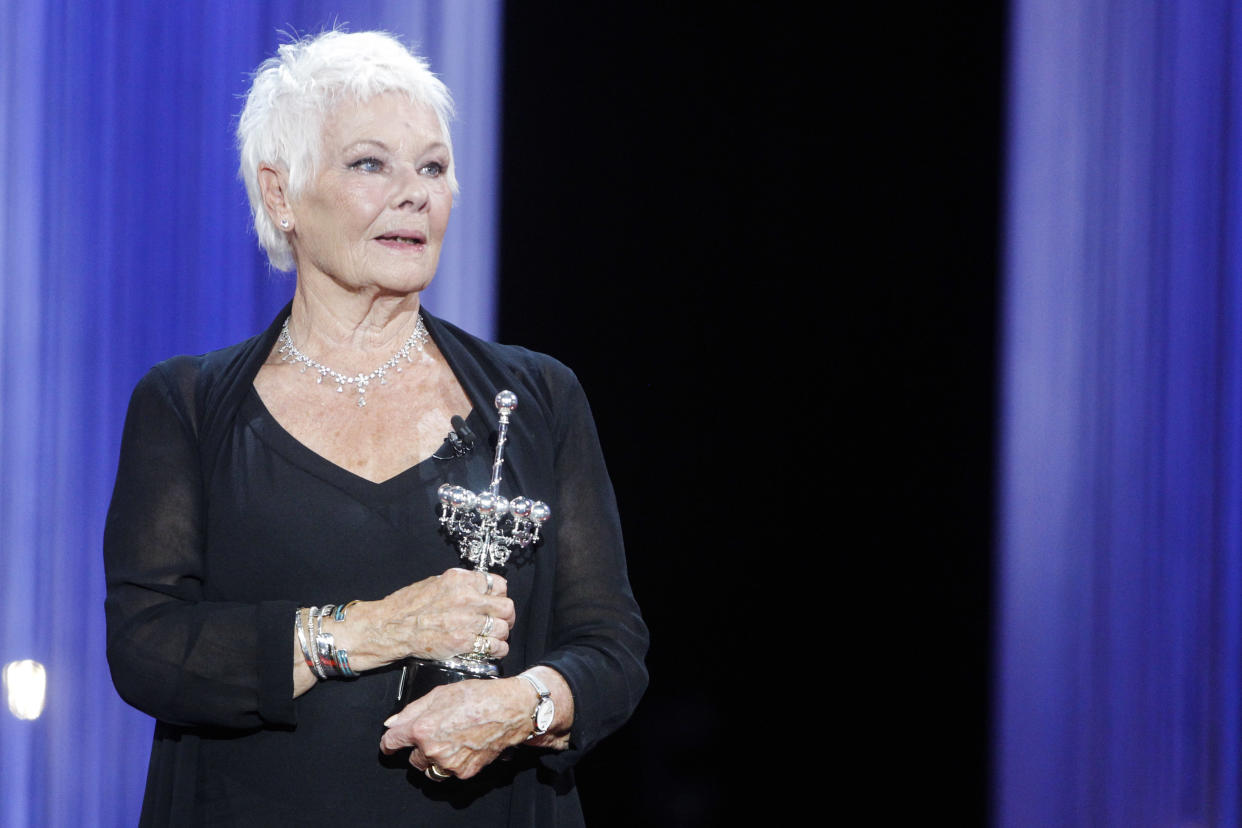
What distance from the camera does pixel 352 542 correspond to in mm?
1568

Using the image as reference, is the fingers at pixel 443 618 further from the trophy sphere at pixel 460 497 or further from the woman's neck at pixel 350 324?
the woman's neck at pixel 350 324

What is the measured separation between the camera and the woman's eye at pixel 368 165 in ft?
5.37

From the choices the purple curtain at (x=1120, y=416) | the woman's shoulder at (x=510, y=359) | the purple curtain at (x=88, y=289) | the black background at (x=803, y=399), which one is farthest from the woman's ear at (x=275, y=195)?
the purple curtain at (x=1120, y=416)

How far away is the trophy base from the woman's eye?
2.07ft

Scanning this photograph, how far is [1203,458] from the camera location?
318 centimetres

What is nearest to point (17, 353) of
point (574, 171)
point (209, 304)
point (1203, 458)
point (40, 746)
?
point (209, 304)

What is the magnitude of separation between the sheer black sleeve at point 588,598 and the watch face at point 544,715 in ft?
0.13

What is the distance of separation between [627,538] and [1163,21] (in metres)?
1.91

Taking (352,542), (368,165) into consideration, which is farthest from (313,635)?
(368,165)

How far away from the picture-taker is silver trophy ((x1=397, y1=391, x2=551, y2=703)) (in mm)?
1467

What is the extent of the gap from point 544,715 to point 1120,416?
A: 2226 millimetres

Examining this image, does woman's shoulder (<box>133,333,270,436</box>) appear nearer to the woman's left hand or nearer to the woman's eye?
the woman's eye

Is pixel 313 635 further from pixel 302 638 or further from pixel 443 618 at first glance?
pixel 443 618

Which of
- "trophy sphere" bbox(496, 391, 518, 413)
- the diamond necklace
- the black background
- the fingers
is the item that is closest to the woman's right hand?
the fingers
